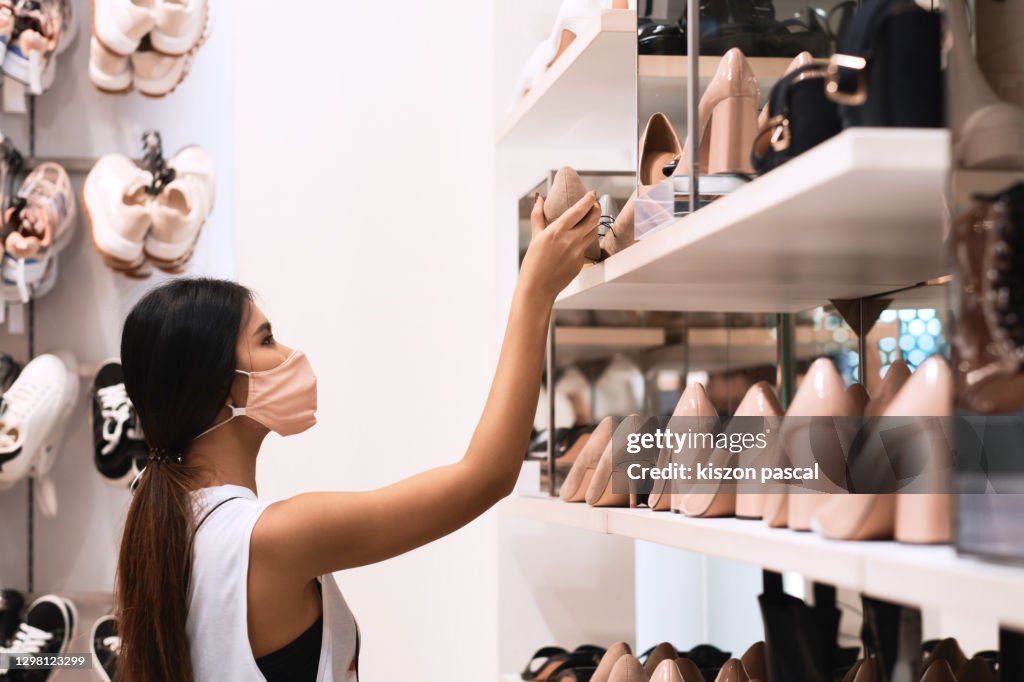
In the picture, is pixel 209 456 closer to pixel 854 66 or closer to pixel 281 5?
pixel 854 66

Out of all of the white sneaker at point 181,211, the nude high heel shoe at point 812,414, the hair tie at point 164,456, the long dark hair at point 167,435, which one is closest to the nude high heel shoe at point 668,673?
the nude high heel shoe at point 812,414

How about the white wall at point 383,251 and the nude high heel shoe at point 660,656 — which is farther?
the white wall at point 383,251

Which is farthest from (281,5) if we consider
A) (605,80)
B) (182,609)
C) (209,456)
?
(182,609)

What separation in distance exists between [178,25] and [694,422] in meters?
1.64

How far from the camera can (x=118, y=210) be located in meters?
2.34

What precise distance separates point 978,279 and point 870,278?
0.79 m

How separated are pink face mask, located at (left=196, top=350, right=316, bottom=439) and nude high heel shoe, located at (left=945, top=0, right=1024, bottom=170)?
1.09 metres

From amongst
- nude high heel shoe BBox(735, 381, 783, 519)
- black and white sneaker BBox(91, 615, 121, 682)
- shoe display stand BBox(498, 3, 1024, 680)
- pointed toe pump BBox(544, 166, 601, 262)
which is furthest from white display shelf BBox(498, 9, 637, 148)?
black and white sneaker BBox(91, 615, 121, 682)

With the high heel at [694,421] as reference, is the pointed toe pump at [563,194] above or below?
above

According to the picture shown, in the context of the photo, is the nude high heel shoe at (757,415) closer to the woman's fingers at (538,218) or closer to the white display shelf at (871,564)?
the white display shelf at (871,564)

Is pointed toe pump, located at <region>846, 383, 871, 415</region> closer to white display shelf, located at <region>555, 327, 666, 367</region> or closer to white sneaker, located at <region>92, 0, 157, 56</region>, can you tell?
white display shelf, located at <region>555, 327, 666, 367</region>

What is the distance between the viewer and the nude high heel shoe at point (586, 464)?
168 centimetres

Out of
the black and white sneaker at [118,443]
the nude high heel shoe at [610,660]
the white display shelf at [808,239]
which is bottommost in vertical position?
the nude high heel shoe at [610,660]

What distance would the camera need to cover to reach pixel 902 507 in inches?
34.1
